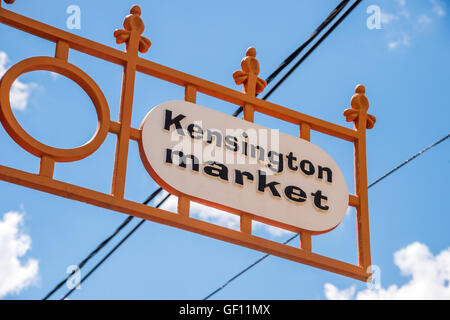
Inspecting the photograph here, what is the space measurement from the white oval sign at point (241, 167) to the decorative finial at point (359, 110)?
0.48 metres

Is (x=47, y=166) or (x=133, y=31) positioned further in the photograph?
(x=133, y=31)

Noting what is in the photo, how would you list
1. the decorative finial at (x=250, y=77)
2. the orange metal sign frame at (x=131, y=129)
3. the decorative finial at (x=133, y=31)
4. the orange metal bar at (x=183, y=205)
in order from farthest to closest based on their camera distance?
the decorative finial at (x=250, y=77) < the decorative finial at (x=133, y=31) < the orange metal bar at (x=183, y=205) < the orange metal sign frame at (x=131, y=129)

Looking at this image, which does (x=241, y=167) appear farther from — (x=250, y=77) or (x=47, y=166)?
(x=47, y=166)

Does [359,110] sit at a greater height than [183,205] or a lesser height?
greater

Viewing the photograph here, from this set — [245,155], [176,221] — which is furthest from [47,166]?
[245,155]

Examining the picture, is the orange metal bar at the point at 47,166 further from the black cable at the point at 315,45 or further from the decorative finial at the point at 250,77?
the black cable at the point at 315,45

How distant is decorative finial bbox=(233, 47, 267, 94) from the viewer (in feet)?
20.4

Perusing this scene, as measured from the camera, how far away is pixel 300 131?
20.6ft

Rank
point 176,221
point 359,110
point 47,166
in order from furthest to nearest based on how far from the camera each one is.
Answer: point 359,110 < point 176,221 < point 47,166

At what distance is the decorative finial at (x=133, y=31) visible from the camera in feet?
19.6

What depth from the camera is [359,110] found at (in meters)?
6.62

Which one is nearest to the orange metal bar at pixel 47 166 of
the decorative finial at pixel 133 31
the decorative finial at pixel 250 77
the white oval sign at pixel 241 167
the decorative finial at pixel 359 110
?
the white oval sign at pixel 241 167

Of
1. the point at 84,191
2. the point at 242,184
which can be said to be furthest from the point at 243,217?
the point at 84,191

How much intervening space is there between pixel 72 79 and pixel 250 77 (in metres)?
1.16
